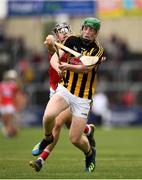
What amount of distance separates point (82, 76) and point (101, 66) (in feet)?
77.2

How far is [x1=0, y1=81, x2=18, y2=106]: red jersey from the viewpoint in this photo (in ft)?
103

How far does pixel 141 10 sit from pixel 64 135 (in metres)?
7.68

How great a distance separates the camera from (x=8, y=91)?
31.3m

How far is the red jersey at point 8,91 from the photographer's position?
103ft

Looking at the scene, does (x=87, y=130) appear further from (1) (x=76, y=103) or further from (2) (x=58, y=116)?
(1) (x=76, y=103)

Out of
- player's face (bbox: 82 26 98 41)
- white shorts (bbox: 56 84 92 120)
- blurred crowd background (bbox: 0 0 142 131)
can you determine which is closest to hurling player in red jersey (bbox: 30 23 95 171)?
player's face (bbox: 82 26 98 41)

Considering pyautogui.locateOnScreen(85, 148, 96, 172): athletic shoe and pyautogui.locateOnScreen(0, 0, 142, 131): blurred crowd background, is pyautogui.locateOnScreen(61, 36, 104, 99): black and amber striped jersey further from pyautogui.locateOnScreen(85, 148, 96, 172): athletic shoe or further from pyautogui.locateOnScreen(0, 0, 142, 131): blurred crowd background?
pyautogui.locateOnScreen(0, 0, 142, 131): blurred crowd background

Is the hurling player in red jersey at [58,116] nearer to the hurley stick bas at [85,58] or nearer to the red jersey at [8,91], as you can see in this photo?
the hurley stick bas at [85,58]

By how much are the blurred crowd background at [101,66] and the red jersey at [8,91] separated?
5.45 meters

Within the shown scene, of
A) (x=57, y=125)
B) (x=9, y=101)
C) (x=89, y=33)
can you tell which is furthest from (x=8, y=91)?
(x=89, y=33)

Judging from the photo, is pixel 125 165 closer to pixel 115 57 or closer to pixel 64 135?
pixel 64 135

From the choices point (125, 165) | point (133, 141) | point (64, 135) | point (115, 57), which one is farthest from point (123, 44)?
point (125, 165)

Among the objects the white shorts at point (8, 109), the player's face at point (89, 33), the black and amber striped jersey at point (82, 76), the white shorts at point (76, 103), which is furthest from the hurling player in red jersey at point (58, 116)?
the white shorts at point (8, 109)

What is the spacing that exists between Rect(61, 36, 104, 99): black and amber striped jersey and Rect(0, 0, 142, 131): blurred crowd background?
21.9 m
